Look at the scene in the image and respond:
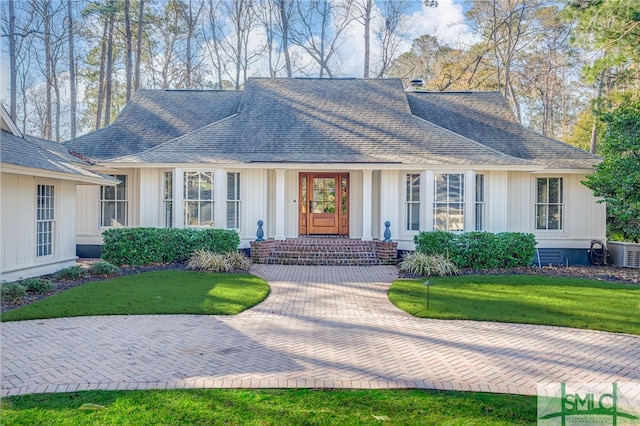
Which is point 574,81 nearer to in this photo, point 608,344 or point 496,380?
point 608,344

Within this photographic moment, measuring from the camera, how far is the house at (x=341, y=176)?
520 inches

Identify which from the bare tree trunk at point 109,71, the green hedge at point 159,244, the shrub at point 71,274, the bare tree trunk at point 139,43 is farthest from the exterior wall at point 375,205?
the bare tree trunk at point 139,43

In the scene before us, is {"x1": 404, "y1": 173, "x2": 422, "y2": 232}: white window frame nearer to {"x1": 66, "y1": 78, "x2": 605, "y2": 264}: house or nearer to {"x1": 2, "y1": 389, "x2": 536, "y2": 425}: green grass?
{"x1": 66, "y1": 78, "x2": 605, "y2": 264}: house

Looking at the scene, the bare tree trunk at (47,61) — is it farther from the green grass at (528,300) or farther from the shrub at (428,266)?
the green grass at (528,300)

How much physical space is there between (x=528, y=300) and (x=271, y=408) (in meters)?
6.55

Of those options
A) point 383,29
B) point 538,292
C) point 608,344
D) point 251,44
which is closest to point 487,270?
point 538,292

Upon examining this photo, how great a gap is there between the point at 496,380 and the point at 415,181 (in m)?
9.52

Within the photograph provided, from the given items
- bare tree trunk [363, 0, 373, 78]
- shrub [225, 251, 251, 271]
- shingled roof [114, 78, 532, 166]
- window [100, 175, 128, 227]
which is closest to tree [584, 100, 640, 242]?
shingled roof [114, 78, 532, 166]

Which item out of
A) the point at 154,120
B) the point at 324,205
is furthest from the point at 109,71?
the point at 324,205

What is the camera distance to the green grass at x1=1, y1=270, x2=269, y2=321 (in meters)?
7.24

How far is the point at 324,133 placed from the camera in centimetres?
1517

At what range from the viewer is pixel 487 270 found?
38.8ft

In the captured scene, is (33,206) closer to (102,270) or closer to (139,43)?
(102,270)

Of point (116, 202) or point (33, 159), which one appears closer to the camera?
point (33, 159)
